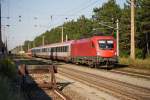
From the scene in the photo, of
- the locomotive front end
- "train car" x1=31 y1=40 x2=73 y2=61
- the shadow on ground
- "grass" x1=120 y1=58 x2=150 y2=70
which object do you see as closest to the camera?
the shadow on ground

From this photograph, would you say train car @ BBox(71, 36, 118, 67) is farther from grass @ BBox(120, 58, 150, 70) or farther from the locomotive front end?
grass @ BBox(120, 58, 150, 70)

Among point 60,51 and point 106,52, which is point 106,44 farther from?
point 60,51

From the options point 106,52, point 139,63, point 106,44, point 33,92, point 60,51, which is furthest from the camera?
point 60,51

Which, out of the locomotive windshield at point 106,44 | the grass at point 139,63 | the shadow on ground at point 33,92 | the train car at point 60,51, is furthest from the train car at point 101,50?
the shadow on ground at point 33,92

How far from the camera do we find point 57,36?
16212 centimetres

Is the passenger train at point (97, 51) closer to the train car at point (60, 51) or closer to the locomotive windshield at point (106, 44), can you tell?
the locomotive windshield at point (106, 44)

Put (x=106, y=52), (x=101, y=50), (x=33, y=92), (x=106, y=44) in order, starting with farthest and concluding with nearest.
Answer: (x=106, y=44) → (x=101, y=50) → (x=106, y=52) → (x=33, y=92)

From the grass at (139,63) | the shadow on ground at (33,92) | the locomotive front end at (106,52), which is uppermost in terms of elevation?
the locomotive front end at (106,52)

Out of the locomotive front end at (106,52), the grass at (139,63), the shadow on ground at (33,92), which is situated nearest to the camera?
the shadow on ground at (33,92)

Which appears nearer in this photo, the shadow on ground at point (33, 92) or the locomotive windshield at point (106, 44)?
the shadow on ground at point (33, 92)

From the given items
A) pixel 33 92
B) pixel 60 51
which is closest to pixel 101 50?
pixel 33 92

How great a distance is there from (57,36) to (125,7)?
7973 centimetres

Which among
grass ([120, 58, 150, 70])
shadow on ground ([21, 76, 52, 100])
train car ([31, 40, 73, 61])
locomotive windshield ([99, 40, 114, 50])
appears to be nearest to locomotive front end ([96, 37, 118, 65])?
locomotive windshield ([99, 40, 114, 50])

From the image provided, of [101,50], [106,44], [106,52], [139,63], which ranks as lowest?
[139,63]
